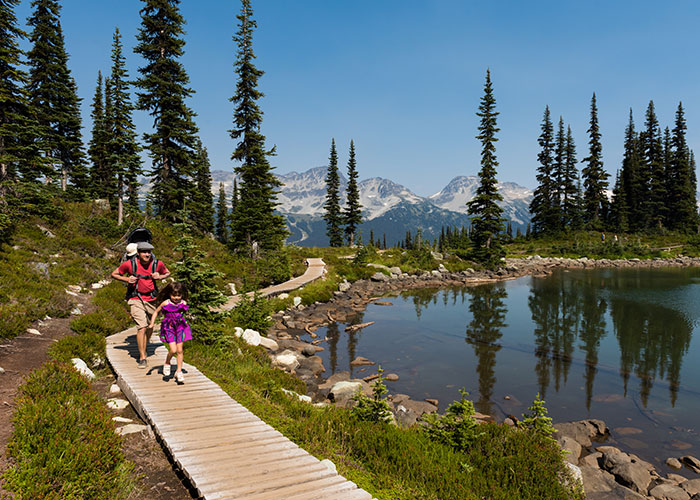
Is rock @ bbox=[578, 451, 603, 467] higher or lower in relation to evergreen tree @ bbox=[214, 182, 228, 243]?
lower

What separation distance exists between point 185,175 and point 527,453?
29379 millimetres

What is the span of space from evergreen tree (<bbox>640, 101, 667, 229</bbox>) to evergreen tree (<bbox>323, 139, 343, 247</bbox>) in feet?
187

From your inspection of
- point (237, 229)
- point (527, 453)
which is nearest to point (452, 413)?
point (527, 453)

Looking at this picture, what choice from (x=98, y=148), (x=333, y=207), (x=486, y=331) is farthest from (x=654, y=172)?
(x=98, y=148)

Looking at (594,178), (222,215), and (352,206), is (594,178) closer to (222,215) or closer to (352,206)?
(352,206)

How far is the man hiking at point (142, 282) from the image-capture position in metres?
7.75

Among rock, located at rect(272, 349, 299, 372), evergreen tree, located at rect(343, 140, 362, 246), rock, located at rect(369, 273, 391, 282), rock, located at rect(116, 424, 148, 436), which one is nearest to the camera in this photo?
rock, located at rect(116, 424, 148, 436)

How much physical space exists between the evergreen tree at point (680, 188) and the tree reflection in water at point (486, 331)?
55.7 m

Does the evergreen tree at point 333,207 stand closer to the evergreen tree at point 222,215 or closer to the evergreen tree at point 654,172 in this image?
the evergreen tree at point 222,215

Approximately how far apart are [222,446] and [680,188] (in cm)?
8819

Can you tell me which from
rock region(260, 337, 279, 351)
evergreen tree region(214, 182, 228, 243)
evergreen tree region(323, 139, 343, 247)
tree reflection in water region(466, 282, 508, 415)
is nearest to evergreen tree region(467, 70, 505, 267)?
tree reflection in water region(466, 282, 508, 415)

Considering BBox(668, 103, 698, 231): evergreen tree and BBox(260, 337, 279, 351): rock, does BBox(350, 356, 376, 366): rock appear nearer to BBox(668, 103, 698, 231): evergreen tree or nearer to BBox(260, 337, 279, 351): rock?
BBox(260, 337, 279, 351): rock

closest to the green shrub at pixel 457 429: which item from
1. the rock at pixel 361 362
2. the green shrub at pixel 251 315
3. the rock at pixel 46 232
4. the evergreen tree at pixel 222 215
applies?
the rock at pixel 361 362

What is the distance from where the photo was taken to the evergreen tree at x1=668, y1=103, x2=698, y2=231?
66.0 meters
